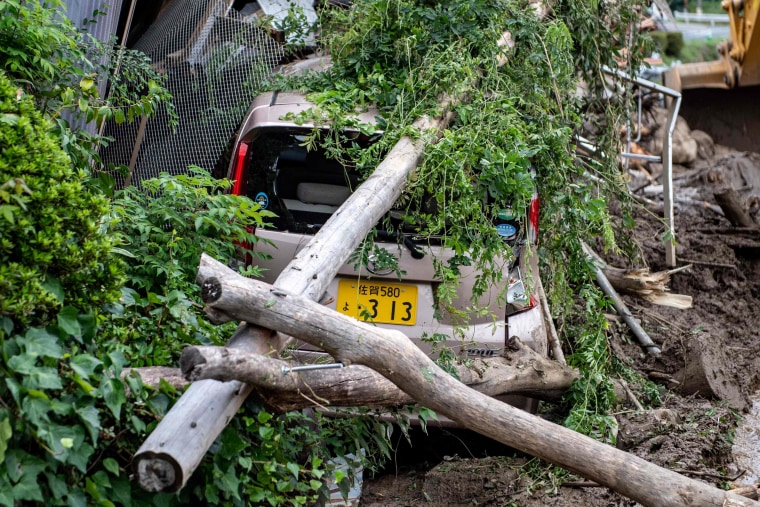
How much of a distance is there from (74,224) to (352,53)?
2.85 m

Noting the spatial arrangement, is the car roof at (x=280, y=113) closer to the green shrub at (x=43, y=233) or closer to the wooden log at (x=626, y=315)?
the green shrub at (x=43, y=233)

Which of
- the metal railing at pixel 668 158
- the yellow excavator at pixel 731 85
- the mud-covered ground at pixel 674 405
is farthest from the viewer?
the yellow excavator at pixel 731 85

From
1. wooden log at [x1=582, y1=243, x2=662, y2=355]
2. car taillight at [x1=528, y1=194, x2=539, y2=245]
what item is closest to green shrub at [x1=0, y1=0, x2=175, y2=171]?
car taillight at [x1=528, y1=194, x2=539, y2=245]

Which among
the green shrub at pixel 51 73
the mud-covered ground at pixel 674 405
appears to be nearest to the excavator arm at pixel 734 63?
the mud-covered ground at pixel 674 405

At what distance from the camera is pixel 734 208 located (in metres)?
8.66

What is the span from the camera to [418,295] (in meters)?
4.58

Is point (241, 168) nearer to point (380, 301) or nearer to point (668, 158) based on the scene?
point (380, 301)

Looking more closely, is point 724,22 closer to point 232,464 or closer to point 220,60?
point 220,60

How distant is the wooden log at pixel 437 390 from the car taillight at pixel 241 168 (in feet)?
4.97

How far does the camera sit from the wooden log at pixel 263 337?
8.87ft

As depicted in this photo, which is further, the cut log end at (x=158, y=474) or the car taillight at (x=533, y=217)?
the car taillight at (x=533, y=217)

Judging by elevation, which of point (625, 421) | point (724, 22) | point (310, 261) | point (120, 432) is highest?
point (724, 22)

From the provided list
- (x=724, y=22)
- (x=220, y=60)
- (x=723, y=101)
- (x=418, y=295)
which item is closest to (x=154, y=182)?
(x=418, y=295)

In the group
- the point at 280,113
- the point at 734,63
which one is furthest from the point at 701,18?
the point at 280,113
